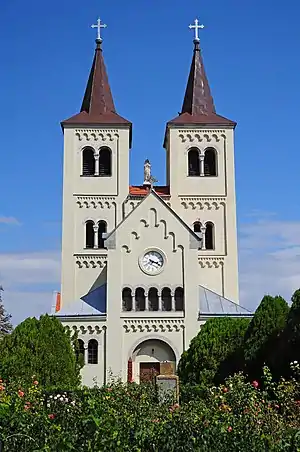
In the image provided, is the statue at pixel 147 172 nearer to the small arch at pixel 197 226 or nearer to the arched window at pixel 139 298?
the small arch at pixel 197 226

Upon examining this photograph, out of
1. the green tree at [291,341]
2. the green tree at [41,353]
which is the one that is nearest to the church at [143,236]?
the green tree at [41,353]

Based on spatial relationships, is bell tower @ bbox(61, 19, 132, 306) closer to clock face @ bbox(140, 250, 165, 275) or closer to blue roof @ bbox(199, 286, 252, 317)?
clock face @ bbox(140, 250, 165, 275)

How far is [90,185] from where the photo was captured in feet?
136

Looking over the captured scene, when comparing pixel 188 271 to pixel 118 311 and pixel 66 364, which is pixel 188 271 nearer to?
pixel 118 311

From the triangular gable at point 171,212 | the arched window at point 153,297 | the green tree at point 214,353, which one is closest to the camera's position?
the green tree at point 214,353

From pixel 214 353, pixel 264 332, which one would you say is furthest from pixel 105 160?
pixel 264 332

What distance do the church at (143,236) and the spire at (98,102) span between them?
2.6 inches

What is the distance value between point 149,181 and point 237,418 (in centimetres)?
3319

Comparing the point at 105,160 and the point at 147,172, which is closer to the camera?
the point at 105,160

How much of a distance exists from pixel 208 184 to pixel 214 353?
1381 centimetres

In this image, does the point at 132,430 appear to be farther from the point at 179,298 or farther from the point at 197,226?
the point at 197,226

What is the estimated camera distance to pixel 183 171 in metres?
41.8

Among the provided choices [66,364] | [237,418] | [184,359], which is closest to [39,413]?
[237,418]

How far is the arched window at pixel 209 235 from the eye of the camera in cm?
4098
